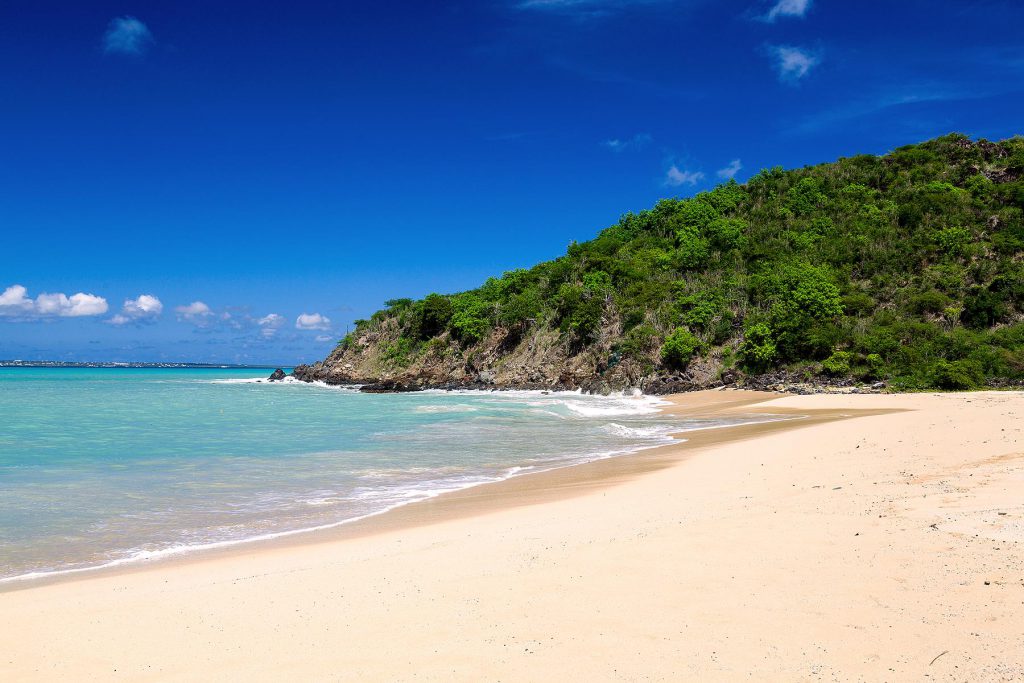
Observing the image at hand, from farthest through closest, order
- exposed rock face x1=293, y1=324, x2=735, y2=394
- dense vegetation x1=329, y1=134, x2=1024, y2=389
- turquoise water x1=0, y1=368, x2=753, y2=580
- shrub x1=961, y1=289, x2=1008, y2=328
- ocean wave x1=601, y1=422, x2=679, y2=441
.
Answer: exposed rock face x1=293, y1=324, x2=735, y2=394, shrub x1=961, y1=289, x2=1008, y2=328, dense vegetation x1=329, y1=134, x2=1024, y2=389, ocean wave x1=601, y1=422, x2=679, y2=441, turquoise water x1=0, y1=368, x2=753, y2=580

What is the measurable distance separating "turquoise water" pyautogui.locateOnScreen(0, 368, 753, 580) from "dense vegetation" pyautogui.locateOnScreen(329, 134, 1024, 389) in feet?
49.0

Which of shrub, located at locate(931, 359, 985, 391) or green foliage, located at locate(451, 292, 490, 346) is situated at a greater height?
green foliage, located at locate(451, 292, 490, 346)

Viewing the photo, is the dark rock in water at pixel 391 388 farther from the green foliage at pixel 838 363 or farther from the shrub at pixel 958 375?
the shrub at pixel 958 375

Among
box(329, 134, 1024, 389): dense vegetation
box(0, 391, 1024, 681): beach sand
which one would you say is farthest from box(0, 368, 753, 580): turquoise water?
box(329, 134, 1024, 389): dense vegetation

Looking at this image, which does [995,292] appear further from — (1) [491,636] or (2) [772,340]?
(1) [491,636]

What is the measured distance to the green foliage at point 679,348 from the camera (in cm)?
4019

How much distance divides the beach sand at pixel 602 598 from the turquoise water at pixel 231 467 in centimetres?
132

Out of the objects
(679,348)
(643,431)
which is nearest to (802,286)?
(679,348)

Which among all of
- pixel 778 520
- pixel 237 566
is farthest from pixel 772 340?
pixel 237 566

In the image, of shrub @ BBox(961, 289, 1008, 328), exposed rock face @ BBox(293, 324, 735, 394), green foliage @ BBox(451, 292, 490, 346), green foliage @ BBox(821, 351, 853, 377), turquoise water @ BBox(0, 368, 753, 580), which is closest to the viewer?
turquoise water @ BBox(0, 368, 753, 580)

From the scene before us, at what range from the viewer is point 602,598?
4.66 metres

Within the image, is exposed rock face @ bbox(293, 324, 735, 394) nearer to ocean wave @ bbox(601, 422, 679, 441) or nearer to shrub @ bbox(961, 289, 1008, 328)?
shrub @ bbox(961, 289, 1008, 328)

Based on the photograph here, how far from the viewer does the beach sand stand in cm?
370

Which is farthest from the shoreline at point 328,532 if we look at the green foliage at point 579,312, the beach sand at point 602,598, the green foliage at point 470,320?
the green foliage at point 470,320
